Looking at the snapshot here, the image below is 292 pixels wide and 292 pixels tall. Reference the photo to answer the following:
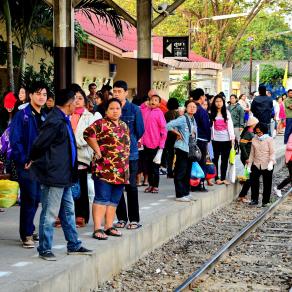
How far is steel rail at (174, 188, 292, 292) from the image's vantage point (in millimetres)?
9250

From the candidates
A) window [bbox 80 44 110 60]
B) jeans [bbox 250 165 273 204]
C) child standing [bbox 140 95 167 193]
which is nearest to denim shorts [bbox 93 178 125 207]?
child standing [bbox 140 95 167 193]

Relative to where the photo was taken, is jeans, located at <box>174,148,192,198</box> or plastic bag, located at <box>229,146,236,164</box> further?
plastic bag, located at <box>229,146,236,164</box>

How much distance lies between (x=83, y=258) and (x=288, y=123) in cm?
1403

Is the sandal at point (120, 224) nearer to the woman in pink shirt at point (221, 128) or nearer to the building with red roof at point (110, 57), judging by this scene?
the woman in pink shirt at point (221, 128)

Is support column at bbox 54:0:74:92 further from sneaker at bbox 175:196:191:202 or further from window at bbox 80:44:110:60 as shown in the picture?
window at bbox 80:44:110:60

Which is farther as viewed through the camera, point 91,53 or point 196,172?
point 91,53

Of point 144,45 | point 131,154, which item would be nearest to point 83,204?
point 131,154

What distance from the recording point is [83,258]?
8.55 m

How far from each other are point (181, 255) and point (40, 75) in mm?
7853

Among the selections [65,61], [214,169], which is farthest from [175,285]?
[214,169]

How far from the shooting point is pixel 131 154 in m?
10.5

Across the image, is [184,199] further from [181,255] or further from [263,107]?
[263,107]

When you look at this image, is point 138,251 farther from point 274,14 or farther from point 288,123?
point 274,14

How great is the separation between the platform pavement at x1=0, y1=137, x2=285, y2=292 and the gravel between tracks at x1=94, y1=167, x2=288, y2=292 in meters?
0.12
